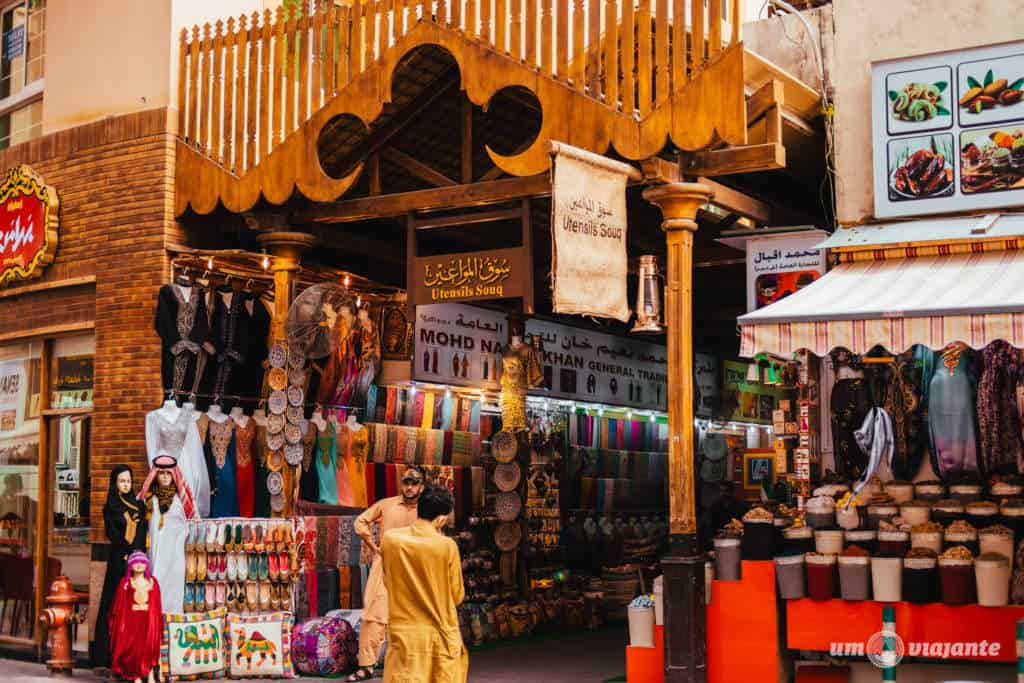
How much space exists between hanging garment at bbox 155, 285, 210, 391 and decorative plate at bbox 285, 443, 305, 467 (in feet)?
3.83

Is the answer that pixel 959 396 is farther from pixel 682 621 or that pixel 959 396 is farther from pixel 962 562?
pixel 682 621

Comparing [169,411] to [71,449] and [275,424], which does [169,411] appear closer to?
[275,424]

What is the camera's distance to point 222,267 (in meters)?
13.5

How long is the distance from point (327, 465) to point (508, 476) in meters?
2.26

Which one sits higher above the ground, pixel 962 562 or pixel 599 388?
pixel 599 388

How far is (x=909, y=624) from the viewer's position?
9.78m

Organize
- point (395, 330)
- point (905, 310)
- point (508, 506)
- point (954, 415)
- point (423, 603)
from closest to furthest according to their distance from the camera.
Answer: point (423, 603), point (905, 310), point (954, 415), point (395, 330), point (508, 506)

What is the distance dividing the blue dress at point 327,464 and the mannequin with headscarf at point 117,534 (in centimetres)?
205

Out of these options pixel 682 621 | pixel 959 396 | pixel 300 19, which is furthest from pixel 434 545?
pixel 300 19

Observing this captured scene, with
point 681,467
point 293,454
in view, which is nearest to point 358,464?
point 293,454

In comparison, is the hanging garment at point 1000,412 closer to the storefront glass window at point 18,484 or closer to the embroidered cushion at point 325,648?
the embroidered cushion at point 325,648

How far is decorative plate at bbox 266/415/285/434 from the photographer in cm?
1282

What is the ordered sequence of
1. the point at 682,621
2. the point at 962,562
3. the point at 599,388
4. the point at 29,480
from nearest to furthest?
the point at 962,562, the point at 682,621, the point at 29,480, the point at 599,388

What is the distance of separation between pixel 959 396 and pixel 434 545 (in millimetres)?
5142
